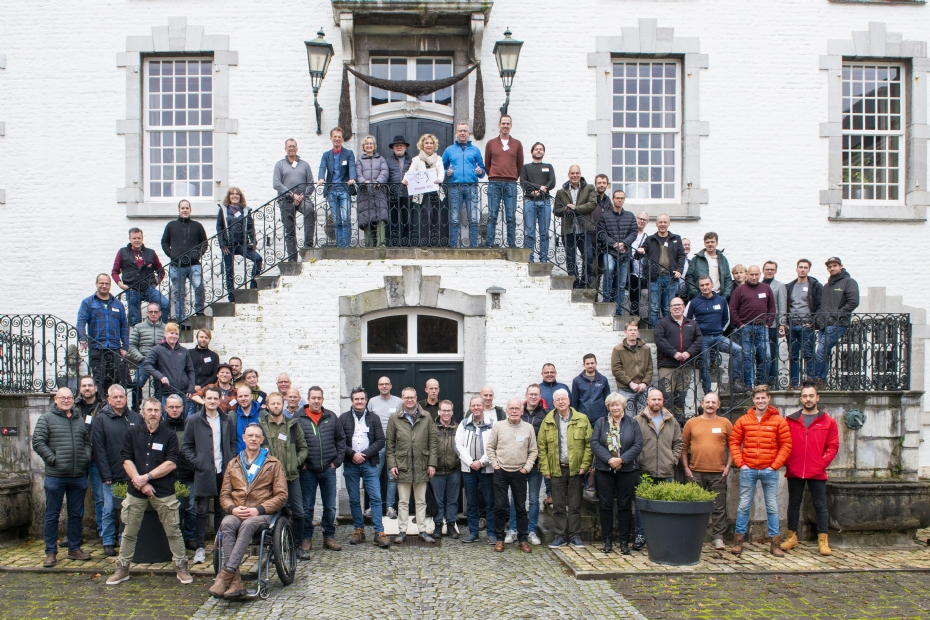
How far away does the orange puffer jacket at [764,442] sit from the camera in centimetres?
959

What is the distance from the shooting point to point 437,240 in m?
11.5

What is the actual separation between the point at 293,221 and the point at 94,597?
4984 millimetres

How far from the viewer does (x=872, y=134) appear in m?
13.5

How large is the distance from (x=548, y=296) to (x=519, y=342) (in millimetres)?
657

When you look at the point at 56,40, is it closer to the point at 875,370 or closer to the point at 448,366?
the point at 448,366

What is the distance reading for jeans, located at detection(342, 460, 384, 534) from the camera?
32.5 feet

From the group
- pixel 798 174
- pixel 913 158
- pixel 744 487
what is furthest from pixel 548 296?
pixel 913 158

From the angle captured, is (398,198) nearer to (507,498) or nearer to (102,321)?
(102,321)

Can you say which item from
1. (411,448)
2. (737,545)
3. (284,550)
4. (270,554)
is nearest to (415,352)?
(411,448)

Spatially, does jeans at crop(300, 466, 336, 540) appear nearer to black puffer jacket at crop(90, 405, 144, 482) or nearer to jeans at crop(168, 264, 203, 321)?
black puffer jacket at crop(90, 405, 144, 482)

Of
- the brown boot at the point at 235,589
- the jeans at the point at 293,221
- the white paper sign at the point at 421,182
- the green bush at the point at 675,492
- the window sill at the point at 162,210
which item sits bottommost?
the brown boot at the point at 235,589

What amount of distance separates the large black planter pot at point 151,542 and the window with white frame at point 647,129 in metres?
7.74

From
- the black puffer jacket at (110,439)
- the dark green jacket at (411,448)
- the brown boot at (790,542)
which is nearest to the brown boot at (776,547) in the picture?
the brown boot at (790,542)

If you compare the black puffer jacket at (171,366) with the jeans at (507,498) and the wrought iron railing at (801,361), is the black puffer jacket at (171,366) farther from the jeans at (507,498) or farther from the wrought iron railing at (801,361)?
the wrought iron railing at (801,361)
